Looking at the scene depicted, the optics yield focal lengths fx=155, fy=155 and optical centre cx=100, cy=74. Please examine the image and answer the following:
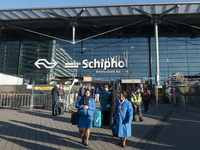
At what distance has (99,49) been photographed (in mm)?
28203

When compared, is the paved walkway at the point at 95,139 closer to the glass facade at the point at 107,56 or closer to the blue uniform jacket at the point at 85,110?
the blue uniform jacket at the point at 85,110

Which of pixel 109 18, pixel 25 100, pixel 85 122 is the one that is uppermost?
pixel 109 18

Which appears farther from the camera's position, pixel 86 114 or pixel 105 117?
pixel 105 117

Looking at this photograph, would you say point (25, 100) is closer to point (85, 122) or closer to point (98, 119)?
point (98, 119)

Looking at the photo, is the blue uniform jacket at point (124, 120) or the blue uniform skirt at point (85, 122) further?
the blue uniform skirt at point (85, 122)

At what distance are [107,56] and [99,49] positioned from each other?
199cm

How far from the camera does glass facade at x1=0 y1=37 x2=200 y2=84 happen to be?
26.9 meters

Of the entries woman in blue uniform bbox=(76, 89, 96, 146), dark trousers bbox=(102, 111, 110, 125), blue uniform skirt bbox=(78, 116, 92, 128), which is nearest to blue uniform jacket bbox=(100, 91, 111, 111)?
dark trousers bbox=(102, 111, 110, 125)

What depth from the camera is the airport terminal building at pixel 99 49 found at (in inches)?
1003

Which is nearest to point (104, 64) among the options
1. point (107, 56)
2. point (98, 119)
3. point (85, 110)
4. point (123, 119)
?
point (107, 56)

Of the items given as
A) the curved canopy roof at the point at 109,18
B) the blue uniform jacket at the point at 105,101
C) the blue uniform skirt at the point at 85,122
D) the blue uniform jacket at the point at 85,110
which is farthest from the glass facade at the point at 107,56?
the blue uniform skirt at the point at 85,122

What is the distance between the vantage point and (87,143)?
4.25 metres

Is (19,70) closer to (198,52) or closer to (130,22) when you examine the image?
(130,22)

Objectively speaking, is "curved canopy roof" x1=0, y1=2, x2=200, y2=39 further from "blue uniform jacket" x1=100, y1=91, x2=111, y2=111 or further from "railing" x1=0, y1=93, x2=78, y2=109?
"blue uniform jacket" x1=100, y1=91, x2=111, y2=111
